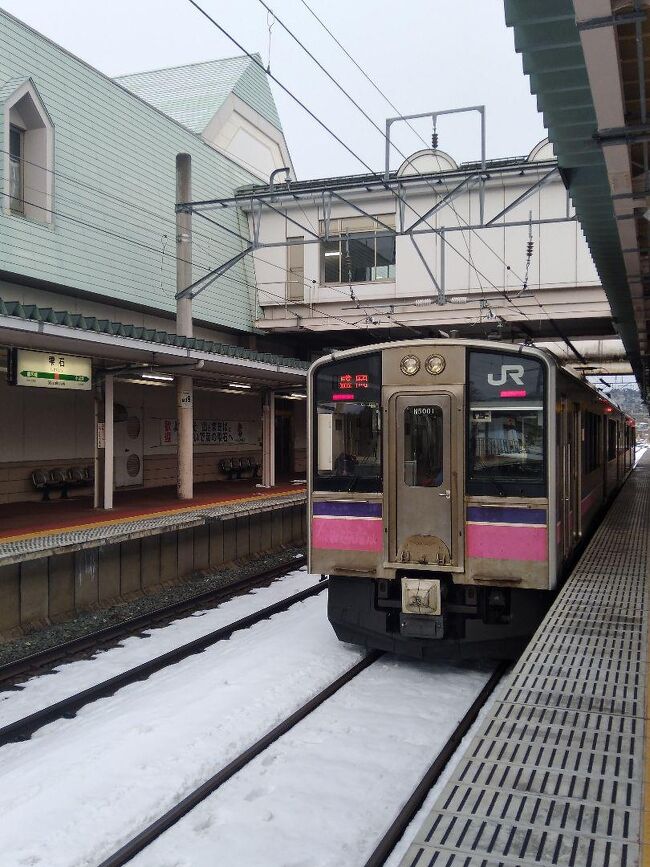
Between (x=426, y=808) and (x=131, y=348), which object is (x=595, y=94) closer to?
(x=426, y=808)

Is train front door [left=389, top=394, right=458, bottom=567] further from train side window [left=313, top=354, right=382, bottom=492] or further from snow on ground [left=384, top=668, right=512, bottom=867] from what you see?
snow on ground [left=384, top=668, right=512, bottom=867]

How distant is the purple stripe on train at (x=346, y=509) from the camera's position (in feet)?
20.6

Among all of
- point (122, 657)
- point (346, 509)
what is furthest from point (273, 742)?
point (122, 657)

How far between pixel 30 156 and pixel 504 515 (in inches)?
409

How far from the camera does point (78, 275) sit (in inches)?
506

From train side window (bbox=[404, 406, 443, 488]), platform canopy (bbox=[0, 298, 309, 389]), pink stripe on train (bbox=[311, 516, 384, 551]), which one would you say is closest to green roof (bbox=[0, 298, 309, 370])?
platform canopy (bbox=[0, 298, 309, 389])

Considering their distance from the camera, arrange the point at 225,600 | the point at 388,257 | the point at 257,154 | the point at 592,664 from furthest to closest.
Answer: the point at 257,154 → the point at 388,257 → the point at 225,600 → the point at 592,664

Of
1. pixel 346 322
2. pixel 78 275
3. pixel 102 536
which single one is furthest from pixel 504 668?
pixel 346 322

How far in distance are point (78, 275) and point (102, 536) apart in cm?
586

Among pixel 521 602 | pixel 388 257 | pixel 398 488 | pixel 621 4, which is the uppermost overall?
pixel 388 257

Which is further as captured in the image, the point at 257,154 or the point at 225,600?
the point at 257,154

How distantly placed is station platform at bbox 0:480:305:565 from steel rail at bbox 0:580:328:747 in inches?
78.0

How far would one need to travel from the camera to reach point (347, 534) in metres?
6.38

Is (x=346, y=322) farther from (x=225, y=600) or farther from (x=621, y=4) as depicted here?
(x=621, y=4)
